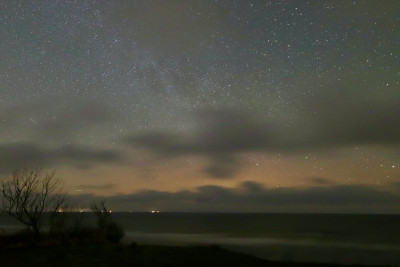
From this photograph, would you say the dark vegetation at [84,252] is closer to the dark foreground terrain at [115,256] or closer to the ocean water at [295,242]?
the dark foreground terrain at [115,256]

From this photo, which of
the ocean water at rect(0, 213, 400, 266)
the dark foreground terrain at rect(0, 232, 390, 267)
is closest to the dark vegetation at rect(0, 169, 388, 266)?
the dark foreground terrain at rect(0, 232, 390, 267)

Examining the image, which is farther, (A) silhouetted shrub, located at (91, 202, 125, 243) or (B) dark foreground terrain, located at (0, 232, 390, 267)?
(A) silhouetted shrub, located at (91, 202, 125, 243)

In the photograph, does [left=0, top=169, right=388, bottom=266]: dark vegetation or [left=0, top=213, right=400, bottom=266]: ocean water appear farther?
[left=0, top=213, right=400, bottom=266]: ocean water

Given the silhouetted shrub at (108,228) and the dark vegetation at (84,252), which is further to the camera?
the silhouetted shrub at (108,228)

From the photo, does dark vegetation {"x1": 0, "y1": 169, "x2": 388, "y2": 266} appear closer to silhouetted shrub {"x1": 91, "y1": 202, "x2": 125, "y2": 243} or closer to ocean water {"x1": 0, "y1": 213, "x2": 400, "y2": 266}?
silhouetted shrub {"x1": 91, "y1": 202, "x2": 125, "y2": 243}

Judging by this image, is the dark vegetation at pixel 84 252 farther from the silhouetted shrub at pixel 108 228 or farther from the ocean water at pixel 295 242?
the ocean water at pixel 295 242

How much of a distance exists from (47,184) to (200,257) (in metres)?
20.3

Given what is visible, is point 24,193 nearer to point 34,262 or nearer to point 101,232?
point 101,232

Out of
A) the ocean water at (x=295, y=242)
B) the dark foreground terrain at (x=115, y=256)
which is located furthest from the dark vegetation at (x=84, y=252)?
the ocean water at (x=295, y=242)

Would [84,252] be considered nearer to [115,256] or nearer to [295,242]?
[115,256]

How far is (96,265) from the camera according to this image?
20000 mm

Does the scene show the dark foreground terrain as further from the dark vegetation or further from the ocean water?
the ocean water

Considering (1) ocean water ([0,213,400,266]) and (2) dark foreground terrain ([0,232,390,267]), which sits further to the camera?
(1) ocean water ([0,213,400,266])

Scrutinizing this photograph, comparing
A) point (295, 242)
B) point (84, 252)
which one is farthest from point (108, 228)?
point (295, 242)
